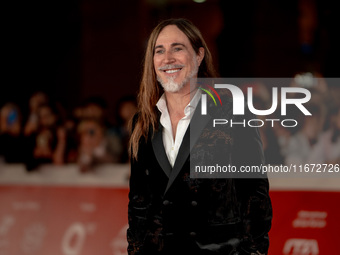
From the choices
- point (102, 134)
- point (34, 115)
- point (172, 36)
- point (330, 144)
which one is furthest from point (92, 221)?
point (172, 36)

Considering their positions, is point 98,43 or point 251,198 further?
point 98,43

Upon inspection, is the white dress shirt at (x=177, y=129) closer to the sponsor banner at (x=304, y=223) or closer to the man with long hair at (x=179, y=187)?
the man with long hair at (x=179, y=187)

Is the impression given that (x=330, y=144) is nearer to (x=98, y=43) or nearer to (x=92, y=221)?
(x=92, y=221)

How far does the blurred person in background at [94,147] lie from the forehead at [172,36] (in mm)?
2697

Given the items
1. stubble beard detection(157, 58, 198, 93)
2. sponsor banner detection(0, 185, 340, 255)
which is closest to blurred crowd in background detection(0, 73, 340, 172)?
sponsor banner detection(0, 185, 340, 255)

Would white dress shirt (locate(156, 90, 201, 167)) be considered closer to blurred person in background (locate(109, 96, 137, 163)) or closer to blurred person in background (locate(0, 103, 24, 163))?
blurred person in background (locate(109, 96, 137, 163))

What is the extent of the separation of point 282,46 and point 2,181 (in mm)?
7347

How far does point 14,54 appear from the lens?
991 centimetres

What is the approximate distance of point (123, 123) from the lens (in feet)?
17.9

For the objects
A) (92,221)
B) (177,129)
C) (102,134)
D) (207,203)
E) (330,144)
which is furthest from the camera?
(102,134)

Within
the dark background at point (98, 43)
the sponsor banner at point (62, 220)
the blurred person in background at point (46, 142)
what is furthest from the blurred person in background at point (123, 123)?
the dark background at point (98, 43)

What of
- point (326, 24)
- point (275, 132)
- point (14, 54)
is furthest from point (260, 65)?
point (275, 132)

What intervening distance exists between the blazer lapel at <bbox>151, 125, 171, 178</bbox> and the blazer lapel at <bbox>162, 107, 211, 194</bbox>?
0.04 meters

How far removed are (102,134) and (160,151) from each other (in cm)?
284
